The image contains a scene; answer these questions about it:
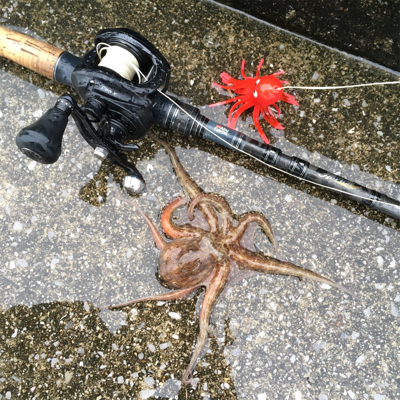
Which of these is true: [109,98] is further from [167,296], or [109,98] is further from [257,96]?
[167,296]

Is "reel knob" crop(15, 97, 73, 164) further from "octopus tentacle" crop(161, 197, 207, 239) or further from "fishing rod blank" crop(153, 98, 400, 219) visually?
"octopus tentacle" crop(161, 197, 207, 239)

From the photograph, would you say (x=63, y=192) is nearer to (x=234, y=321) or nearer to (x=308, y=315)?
(x=234, y=321)

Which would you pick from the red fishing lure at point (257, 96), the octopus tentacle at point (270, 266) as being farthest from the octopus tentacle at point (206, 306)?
the red fishing lure at point (257, 96)

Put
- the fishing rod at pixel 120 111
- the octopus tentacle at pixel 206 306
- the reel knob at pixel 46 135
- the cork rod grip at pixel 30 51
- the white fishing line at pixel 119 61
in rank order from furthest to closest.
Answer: the octopus tentacle at pixel 206 306, the cork rod grip at pixel 30 51, the white fishing line at pixel 119 61, the fishing rod at pixel 120 111, the reel knob at pixel 46 135

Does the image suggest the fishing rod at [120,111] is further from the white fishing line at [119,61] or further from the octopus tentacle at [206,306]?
the octopus tentacle at [206,306]

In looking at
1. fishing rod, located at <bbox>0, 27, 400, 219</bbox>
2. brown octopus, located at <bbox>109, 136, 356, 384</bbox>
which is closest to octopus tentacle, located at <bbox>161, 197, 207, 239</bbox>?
brown octopus, located at <bbox>109, 136, 356, 384</bbox>
